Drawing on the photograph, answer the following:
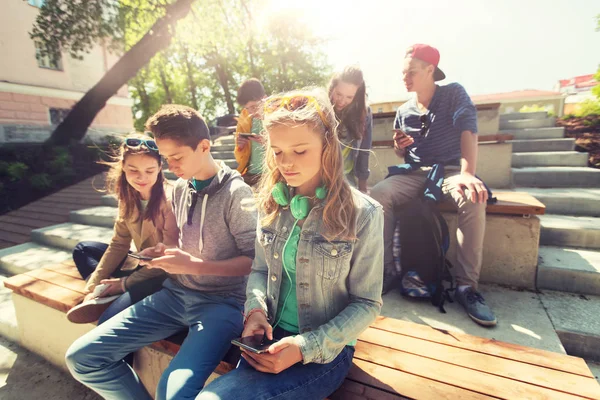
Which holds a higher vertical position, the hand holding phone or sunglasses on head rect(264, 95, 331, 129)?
sunglasses on head rect(264, 95, 331, 129)

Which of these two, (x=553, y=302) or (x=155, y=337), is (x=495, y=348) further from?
(x=155, y=337)

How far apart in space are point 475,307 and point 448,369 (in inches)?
41.6

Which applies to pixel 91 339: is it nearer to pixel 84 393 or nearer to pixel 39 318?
pixel 84 393

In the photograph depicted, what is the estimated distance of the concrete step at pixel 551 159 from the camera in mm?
4695

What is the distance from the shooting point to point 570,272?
2592 millimetres

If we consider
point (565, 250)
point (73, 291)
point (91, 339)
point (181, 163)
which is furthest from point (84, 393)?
point (565, 250)

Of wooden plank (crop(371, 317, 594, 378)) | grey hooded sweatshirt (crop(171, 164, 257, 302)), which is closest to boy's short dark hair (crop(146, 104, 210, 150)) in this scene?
grey hooded sweatshirt (crop(171, 164, 257, 302))

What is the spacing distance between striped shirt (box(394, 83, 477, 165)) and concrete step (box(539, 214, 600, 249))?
3.92 ft

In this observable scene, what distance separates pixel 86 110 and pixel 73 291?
32.3ft

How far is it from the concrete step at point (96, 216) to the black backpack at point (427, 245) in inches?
183

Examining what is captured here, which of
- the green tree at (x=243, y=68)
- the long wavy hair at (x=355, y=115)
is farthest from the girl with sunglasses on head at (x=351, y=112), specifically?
the green tree at (x=243, y=68)

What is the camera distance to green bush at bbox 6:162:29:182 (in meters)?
7.75

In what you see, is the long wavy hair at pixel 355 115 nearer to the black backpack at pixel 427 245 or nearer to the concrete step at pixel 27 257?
the black backpack at pixel 427 245

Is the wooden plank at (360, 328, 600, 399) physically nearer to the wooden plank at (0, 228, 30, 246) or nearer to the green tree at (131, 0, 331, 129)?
the wooden plank at (0, 228, 30, 246)
